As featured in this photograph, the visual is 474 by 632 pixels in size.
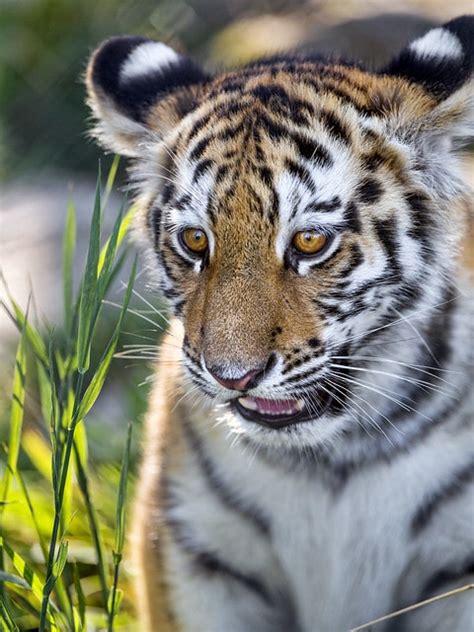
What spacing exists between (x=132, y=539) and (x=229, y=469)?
0.44 m

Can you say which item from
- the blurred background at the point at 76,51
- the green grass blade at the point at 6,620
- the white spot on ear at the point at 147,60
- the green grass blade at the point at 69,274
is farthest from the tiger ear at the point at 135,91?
the blurred background at the point at 76,51

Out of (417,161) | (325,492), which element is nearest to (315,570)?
(325,492)

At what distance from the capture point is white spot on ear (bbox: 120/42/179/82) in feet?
9.49

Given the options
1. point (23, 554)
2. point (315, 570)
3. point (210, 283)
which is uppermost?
point (210, 283)

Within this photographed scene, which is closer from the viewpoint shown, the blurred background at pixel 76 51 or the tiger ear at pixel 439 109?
the tiger ear at pixel 439 109

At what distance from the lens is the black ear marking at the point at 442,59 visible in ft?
8.16

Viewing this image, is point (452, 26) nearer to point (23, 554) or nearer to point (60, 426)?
point (60, 426)

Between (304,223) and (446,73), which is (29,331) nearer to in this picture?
(304,223)

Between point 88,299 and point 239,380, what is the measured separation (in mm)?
343

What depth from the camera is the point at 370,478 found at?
273 centimetres

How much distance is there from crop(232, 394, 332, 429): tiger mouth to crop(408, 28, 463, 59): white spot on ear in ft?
2.57

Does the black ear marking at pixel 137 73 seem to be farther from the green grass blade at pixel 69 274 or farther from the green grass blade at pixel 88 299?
the green grass blade at pixel 88 299

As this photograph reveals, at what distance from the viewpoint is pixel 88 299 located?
2.35m

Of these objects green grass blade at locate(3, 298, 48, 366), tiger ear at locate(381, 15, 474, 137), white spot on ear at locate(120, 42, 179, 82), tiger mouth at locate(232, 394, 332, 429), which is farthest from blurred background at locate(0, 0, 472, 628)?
tiger ear at locate(381, 15, 474, 137)
